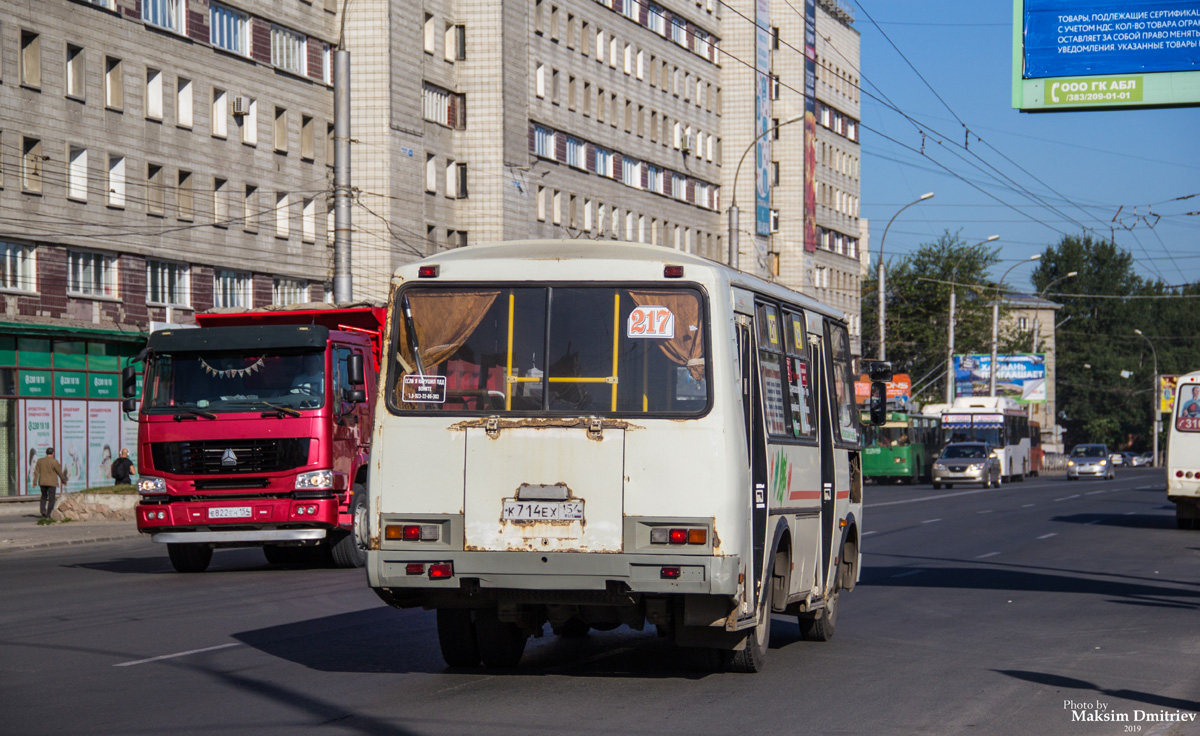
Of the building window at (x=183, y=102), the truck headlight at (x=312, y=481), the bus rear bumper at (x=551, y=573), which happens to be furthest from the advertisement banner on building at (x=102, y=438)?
the bus rear bumper at (x=551, y=573)

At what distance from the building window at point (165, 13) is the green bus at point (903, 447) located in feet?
101

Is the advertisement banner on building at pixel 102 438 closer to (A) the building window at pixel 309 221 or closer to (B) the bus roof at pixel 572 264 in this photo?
(A) the building window at pixel 309 221

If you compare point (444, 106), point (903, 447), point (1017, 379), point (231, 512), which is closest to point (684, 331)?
point (231, 512)

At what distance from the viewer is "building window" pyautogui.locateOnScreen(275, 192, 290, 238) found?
5009cm

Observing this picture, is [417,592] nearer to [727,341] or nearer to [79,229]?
[727,341]

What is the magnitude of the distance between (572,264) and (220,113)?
39.3 metres

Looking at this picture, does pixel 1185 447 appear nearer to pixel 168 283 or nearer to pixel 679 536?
pixel 679 536

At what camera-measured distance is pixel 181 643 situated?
12.4 metres

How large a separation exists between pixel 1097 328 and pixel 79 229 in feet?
403

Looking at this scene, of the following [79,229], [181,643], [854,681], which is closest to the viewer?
[854,681]

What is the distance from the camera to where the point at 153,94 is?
145ft

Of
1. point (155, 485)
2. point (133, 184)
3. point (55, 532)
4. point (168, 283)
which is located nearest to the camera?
point (155, 485)

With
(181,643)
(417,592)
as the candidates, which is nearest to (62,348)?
(181,643)

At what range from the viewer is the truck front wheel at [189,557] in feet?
64.4
